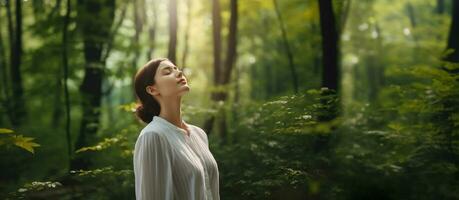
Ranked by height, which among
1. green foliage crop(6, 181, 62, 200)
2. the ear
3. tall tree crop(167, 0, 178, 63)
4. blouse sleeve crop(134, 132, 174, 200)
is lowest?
green foliage crop(6, 181, 62, 200)

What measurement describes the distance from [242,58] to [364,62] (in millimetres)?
6766

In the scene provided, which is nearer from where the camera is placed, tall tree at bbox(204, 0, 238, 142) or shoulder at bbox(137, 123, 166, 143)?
shoulder at bbox(137, 123, 166, 143)

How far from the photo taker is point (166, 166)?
3213 millimetres

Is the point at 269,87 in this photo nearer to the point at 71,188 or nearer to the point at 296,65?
the point at 296,65

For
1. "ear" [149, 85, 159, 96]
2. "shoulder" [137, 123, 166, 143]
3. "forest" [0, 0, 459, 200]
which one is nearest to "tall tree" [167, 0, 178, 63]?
"forest" [0, 0, 459, 200]

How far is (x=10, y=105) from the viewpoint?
38.2ft

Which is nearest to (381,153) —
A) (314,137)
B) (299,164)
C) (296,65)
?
(314,137)

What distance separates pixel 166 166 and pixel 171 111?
18.3 inches

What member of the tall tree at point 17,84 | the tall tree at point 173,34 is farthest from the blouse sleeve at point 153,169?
the tall tree at point 17,84

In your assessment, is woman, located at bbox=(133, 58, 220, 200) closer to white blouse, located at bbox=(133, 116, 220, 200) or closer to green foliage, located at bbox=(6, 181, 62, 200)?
white blouse, located at bbox=(133, 116, 220, 200)

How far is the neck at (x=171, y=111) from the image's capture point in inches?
139

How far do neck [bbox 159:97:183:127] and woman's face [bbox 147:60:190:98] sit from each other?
0.05 meters

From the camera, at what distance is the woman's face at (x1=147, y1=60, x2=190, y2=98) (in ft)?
11.5

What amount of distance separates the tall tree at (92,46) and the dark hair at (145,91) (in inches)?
272
